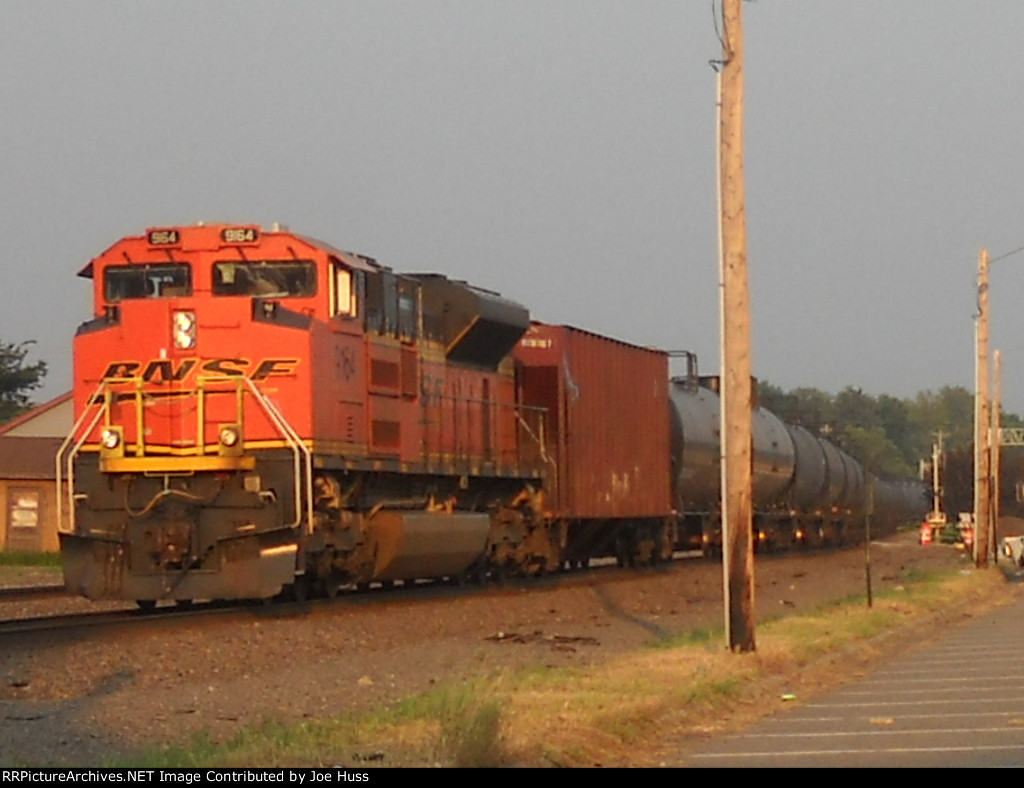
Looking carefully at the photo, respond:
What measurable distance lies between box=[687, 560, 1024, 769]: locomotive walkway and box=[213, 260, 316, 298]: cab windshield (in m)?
8.12

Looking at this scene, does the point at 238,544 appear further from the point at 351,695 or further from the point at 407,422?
the point at 351,695

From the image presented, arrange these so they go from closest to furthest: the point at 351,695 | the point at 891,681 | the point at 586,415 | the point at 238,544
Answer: the point at 351,695 < the point at 891,681 < the point at 238,544 < the point at 586,415

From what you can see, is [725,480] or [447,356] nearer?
[725,480]

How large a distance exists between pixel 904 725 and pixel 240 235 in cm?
1132

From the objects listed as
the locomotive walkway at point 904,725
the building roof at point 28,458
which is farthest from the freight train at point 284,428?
the building roof at point 28,458

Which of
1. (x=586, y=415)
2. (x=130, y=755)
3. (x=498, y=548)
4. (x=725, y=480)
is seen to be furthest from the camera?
(x=586, y=415)

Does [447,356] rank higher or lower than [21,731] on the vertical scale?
higher

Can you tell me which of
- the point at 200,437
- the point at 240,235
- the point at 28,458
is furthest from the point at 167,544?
the point at 28,458

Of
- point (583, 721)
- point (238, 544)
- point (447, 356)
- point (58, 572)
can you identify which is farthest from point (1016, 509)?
Result: point (583, 721)

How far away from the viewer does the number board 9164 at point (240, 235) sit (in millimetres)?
20078

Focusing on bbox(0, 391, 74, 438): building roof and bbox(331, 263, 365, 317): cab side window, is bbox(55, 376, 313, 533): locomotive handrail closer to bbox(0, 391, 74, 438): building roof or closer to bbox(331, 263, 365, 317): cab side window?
bbox(331, 263, 365, 317): cab side window

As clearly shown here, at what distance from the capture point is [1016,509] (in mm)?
86812

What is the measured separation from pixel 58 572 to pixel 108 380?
58.9 ft

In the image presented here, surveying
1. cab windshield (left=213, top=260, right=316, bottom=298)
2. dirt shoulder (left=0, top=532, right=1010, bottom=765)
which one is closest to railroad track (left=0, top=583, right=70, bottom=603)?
dirt shoulder (left=0, top=532, right=1010, bottom=765)
